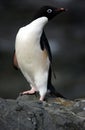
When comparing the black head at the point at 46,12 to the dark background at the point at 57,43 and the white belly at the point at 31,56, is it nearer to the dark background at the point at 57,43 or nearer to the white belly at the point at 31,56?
the white belly at the point at 31,56

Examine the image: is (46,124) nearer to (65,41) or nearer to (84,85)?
(84,85)

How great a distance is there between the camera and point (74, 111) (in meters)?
6.11

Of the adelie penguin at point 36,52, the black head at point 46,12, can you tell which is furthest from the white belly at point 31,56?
the black head at point 46,12

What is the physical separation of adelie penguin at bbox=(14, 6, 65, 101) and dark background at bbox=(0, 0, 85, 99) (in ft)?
19.0

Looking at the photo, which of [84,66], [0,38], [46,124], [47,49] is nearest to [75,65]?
[84,66]

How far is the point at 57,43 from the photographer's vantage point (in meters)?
14.7

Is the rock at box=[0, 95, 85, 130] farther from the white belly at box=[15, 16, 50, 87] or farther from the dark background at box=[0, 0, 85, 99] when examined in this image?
the dark background at box=[0, 0, 85, 99]

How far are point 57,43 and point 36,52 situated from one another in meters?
7.93

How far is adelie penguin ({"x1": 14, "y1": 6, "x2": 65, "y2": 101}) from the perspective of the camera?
265 inches

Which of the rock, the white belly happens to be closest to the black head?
the white belly

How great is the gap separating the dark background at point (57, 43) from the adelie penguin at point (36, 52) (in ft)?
19.0

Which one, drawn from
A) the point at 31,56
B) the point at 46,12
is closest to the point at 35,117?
the point at 31,56

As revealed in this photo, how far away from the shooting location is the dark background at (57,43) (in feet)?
44.0

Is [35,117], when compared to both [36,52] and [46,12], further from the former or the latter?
[46,12]
